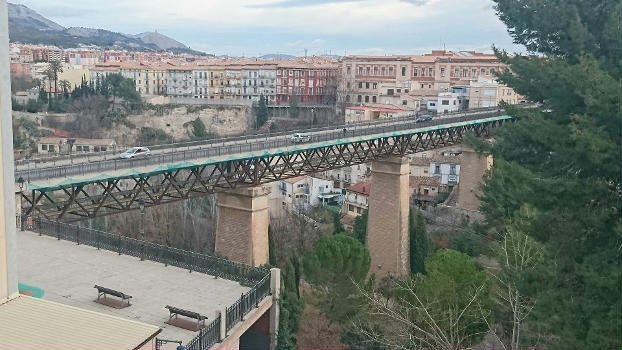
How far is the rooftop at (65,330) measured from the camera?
8.45m

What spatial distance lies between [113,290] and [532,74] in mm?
10844

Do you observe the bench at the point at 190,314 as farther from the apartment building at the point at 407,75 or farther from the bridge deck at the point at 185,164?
the apartment building at the point at 407,75

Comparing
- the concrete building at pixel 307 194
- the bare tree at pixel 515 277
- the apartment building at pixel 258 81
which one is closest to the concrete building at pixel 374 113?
the concrete building at pixel 307 194

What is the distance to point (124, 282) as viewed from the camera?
13.7 m

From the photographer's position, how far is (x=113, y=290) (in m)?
12.6

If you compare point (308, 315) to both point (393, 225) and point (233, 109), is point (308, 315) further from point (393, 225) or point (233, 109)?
point (233, 109)

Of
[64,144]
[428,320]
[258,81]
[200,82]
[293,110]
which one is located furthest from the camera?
[200,82]

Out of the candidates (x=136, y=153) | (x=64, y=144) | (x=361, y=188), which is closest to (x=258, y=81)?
(x=64, y=144)

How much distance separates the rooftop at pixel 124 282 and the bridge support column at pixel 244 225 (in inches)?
408

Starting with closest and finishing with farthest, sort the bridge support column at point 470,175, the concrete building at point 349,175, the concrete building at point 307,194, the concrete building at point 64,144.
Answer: the bridge support column at point 470,175 → the concrete building at point 307,194 → the concrete building at point 349,175 → the concrete building at point 64,144

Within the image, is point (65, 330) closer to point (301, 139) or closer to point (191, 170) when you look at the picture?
point (191, 170)

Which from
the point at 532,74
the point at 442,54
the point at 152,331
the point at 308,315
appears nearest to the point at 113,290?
the point at 152,331

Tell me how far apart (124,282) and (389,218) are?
71.3ft

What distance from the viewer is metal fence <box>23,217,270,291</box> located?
46.2 ft
